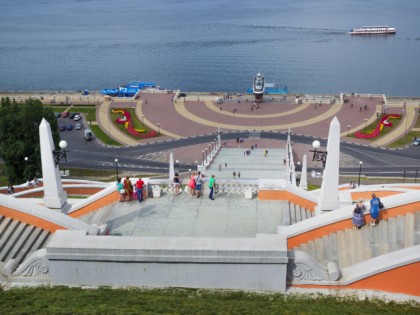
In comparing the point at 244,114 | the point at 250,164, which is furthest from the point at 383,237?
the point at 244,114

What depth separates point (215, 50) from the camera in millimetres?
124250

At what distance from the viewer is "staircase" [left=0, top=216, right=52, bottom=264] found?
17.0 m

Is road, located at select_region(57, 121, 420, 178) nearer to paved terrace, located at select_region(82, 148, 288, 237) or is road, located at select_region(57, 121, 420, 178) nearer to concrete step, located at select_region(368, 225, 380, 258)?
paved terrace, located at select_region(82, 148, 288, 237)

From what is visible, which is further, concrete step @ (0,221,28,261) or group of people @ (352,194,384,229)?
concrete step @ (0,221,28,261)

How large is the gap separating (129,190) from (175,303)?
853cm

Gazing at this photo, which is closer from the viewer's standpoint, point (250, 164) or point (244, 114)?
point (250, 164)

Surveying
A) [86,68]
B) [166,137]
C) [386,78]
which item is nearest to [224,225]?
[166,137]

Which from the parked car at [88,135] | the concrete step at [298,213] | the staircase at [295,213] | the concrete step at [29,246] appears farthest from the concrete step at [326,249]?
→ the parked car at [88,135]

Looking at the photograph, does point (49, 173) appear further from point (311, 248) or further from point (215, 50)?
point (215, 50)

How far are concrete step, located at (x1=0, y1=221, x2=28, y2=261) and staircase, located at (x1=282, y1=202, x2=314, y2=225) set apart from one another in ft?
32.4

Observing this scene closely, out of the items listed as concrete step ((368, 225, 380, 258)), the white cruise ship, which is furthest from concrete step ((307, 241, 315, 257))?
the white cruise ship

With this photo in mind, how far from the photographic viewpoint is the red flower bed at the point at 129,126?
228 ft

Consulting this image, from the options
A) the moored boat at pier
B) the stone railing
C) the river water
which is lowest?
the stone railing

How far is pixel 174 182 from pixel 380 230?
30.5ft
